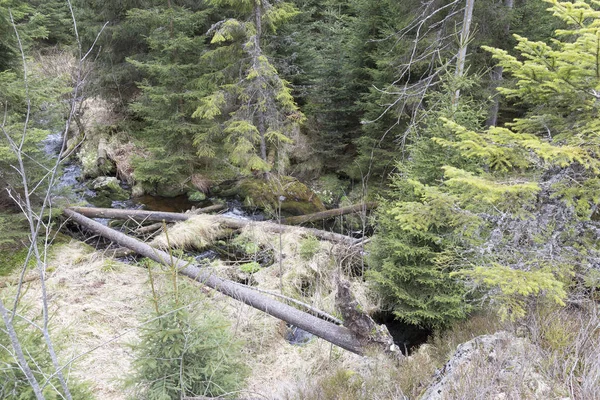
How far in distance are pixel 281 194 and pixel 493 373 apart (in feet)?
26.9

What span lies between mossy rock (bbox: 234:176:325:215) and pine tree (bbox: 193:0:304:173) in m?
0.96

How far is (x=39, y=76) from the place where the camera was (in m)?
6.51

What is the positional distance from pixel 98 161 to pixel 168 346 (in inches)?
417

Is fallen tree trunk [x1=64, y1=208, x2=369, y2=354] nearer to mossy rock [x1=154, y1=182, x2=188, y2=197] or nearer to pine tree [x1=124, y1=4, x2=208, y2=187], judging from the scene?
pine tree [x1=124, y1=4, x2=208, y2=187]

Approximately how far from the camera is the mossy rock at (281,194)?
9.90 metres

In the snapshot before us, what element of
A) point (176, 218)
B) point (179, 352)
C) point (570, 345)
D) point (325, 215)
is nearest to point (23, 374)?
point (179, 352)

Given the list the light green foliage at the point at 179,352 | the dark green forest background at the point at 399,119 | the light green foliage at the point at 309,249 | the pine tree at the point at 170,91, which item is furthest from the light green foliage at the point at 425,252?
the pine tree at the point at 170,91

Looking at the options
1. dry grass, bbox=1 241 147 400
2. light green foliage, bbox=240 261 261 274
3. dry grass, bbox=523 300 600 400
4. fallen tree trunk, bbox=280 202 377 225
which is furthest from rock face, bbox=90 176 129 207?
dry grass, bbox=523 300 600 400

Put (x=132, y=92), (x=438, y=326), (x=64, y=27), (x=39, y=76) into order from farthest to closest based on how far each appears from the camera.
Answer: (x=64, y=27), (x=132, y=92), (x=39, y=76), (x=438, y=326)

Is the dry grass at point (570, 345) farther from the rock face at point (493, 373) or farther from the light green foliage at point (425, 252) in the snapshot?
the light green foliage at point (425, 252)

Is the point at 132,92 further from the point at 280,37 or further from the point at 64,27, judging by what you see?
the point at 64,27

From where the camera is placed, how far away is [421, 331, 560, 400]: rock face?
6.96 ft

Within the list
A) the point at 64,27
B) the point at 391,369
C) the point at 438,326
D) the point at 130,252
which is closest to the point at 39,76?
the point at 130,252

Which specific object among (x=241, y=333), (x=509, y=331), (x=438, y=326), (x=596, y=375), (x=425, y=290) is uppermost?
(x=596, y=375)
